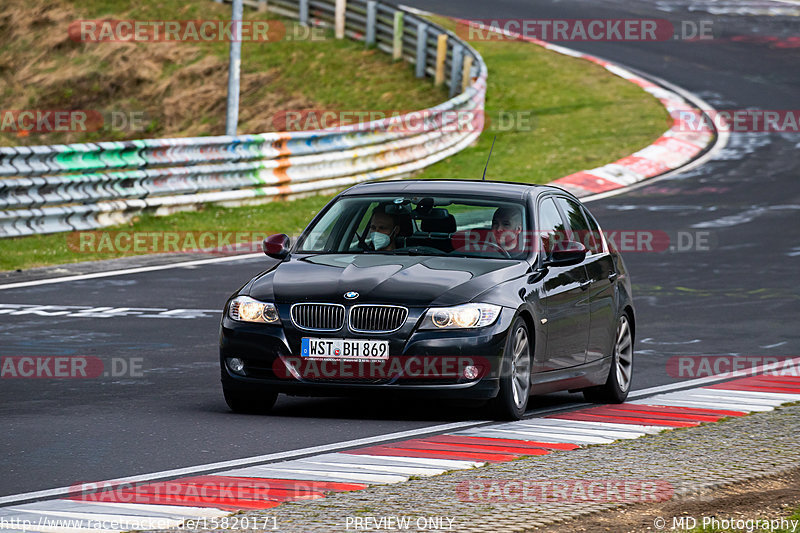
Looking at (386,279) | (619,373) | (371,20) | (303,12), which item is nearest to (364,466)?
(386,279)

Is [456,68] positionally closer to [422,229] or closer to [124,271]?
[124,271]

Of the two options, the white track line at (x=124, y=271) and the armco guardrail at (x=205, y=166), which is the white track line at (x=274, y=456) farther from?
the armco guardrail at (x=205, y=166)

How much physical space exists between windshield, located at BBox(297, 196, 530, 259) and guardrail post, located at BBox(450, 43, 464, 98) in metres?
23.7

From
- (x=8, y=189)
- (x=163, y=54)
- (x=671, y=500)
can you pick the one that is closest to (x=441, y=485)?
(x=671, y=500)

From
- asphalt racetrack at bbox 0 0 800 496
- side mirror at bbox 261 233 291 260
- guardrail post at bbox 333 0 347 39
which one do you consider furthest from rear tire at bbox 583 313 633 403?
guardrail post at bbox 333 0 347 39

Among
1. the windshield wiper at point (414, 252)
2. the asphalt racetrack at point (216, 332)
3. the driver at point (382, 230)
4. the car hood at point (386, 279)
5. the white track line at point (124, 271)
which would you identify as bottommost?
the white track line at point (124, 271)

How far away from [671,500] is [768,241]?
571 inches

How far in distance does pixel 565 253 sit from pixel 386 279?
1.39 m

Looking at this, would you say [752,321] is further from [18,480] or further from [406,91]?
[406,91]

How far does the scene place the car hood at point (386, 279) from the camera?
9344 mm

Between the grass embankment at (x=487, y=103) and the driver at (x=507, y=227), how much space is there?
10.6 meters

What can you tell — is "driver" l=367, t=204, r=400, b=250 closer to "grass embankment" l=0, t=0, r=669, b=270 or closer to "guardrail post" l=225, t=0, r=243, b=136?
"grass embankment" l=0, t=0, r=669, b=270

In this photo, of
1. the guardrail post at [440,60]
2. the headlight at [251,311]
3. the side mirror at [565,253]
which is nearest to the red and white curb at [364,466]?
the side mirror at [565,253]

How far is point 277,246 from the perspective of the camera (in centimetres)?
1028
